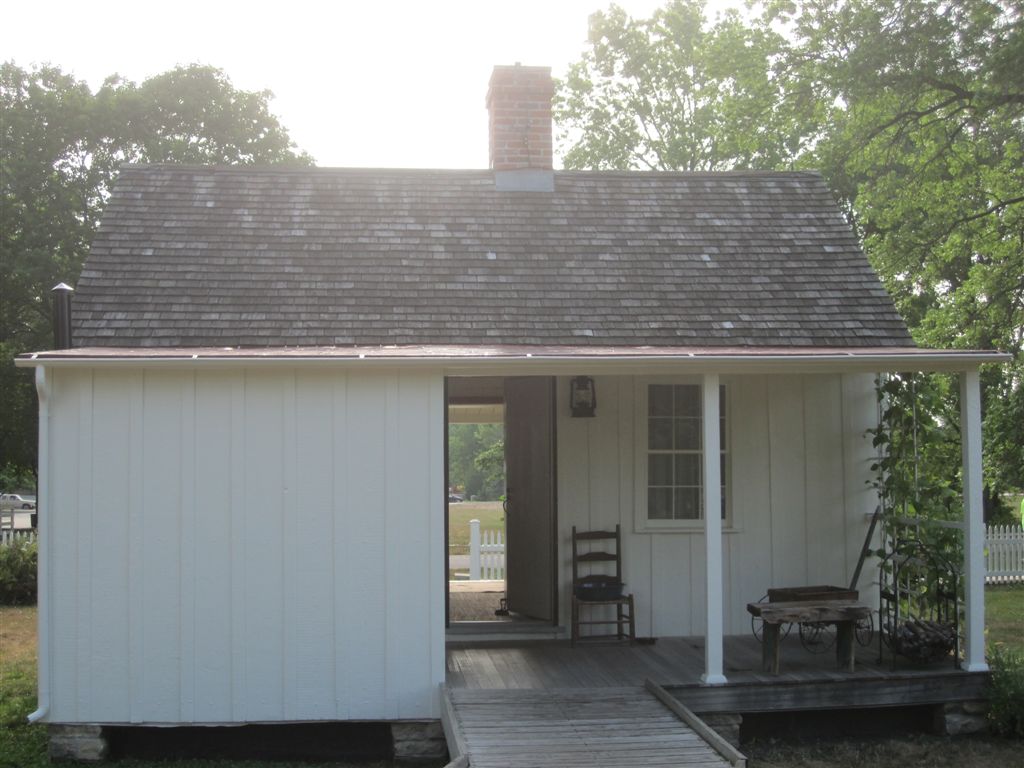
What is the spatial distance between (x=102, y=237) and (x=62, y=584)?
12.0 ft

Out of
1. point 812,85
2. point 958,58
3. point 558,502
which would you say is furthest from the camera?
point 812,85

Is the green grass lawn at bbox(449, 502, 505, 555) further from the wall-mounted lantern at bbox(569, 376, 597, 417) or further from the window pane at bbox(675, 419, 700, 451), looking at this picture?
the wall-mounted lantern at bbox(569, 376, 597, 417)

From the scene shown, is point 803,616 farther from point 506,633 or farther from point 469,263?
point 469,263

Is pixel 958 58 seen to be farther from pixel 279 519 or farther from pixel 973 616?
pixel 279 519

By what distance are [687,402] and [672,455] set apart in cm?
50

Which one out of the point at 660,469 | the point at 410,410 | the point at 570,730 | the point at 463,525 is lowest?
the point at 463,525

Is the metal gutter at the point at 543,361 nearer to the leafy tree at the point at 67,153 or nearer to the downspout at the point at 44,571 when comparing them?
the downspout at the point at 44,571

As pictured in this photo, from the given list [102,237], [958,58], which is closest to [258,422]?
[102,237]

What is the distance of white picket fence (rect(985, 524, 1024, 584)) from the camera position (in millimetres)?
18297

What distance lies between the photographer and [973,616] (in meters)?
8.12

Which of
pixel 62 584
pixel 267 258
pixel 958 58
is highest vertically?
pixel 958 58

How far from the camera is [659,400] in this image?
9.80m

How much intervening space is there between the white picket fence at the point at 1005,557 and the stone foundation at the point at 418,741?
13644 mm

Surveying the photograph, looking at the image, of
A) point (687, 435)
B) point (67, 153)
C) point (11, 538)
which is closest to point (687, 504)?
point (687, 435)
